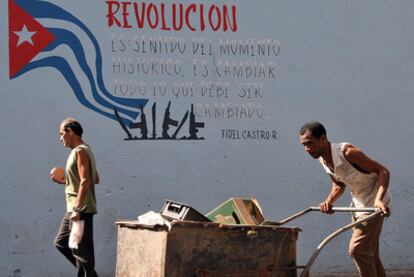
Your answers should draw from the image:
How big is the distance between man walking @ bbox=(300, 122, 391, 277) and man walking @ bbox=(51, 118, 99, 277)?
1.97 m

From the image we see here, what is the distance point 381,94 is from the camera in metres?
9.92

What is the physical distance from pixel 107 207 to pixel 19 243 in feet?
3.20

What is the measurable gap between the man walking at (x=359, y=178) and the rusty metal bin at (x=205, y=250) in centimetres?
84

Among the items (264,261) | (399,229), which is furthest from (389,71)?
(264,261)

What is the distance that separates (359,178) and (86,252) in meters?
2.48

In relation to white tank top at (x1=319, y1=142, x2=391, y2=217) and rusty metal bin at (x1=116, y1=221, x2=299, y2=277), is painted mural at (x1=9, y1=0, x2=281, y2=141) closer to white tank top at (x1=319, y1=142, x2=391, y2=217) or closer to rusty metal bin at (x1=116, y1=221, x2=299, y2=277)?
white tank top at (x1=319, y1=142, x2=391, y2=217)

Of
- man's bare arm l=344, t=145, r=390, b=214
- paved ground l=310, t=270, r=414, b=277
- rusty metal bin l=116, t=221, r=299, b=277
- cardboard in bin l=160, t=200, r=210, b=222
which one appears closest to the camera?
rusty metal bin l=116, t=221, r=299, b=277

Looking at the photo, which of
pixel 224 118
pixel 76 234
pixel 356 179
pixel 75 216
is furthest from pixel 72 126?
pixel 356 179

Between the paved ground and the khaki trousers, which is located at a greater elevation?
the khaki trousers

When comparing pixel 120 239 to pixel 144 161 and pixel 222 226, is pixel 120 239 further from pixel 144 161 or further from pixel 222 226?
pixel 144 161

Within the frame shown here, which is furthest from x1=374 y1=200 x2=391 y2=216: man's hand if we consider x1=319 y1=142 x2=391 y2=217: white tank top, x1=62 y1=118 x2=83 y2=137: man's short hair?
x1=62 y1=118 x2=83 y2=137: man's short hair

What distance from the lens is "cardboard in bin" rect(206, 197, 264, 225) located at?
663 centimetres

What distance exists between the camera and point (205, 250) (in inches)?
243

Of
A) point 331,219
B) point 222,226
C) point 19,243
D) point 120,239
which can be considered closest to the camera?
point 222,226
